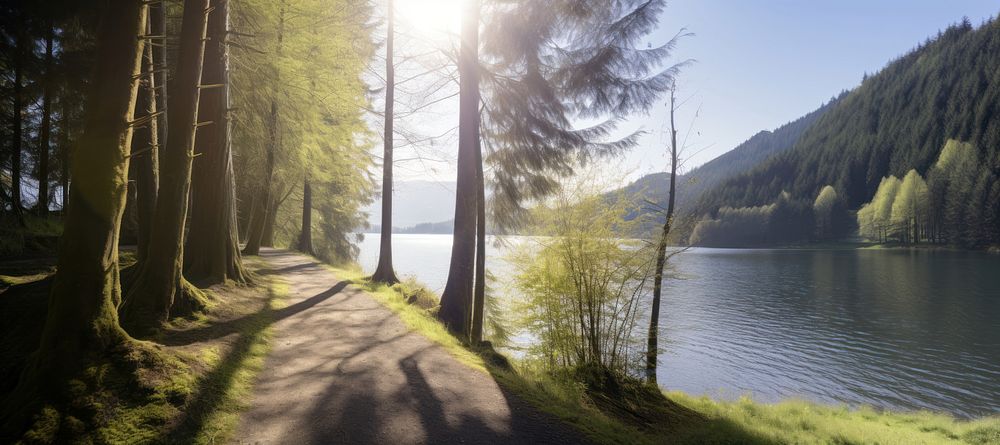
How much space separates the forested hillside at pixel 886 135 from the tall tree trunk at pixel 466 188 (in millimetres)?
81753

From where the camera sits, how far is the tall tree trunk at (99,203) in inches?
135

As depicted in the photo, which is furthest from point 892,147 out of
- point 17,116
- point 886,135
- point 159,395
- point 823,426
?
point 17,116

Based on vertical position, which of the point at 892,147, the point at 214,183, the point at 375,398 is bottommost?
the point at 375,398

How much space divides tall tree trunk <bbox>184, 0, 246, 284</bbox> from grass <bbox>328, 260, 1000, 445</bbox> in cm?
332

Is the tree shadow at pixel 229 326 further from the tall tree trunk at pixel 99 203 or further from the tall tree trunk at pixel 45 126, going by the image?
the tall tree trunk at pixel 45 126

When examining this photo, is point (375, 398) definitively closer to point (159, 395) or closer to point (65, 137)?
point (159, 395)

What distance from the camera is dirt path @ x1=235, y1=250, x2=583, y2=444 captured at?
3.43m

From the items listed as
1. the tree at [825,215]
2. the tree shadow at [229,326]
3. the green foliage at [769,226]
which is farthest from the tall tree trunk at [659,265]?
the tree at [825,215]

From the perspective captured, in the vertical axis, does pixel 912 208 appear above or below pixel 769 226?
→ above

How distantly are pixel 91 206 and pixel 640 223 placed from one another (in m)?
7.82

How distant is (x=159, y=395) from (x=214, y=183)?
19.0 ft

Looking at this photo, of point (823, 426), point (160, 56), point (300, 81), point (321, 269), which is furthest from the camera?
point (321, 269)

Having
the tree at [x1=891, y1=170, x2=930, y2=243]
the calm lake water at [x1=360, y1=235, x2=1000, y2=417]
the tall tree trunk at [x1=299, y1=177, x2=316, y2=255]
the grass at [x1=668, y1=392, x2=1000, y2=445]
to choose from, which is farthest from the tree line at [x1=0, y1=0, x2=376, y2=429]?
the tree at [x1=891, y1=170, x2=930, y2=243]

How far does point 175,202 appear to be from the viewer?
216 inches
